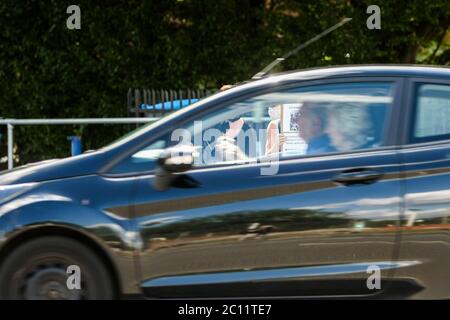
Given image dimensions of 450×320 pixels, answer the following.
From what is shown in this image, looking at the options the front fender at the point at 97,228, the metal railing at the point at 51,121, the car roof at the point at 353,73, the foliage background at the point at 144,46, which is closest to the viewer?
the front fender at the point at 97,228

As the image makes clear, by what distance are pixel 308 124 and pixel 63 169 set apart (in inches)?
59.3

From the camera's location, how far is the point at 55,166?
187 inches

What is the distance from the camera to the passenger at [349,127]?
4.72m

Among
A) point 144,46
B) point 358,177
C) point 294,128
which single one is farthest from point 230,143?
point 144,46

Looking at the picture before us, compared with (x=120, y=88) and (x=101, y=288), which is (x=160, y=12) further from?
(x=101, y=288)

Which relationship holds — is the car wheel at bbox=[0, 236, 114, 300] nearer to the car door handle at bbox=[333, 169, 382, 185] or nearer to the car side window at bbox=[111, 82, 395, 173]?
the car side window at bbox=[111, 82, 395, 173]

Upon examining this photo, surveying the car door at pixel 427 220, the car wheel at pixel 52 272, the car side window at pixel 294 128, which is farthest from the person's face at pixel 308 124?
the car wheel at pixel 52 272

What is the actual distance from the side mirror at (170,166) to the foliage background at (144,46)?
8851 millimetres

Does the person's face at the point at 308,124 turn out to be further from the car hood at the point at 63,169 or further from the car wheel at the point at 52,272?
the car wheel at the point at 52,272

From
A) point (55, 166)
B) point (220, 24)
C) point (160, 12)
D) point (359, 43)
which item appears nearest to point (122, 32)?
point (160, 12)

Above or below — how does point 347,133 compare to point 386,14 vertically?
below

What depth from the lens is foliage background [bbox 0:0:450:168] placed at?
13.5 meters

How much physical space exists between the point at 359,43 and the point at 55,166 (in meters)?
9.56

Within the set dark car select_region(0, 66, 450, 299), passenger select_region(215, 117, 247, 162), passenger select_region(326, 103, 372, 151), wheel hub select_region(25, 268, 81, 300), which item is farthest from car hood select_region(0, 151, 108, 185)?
passenger select_region(326, 103, 372, 151)
